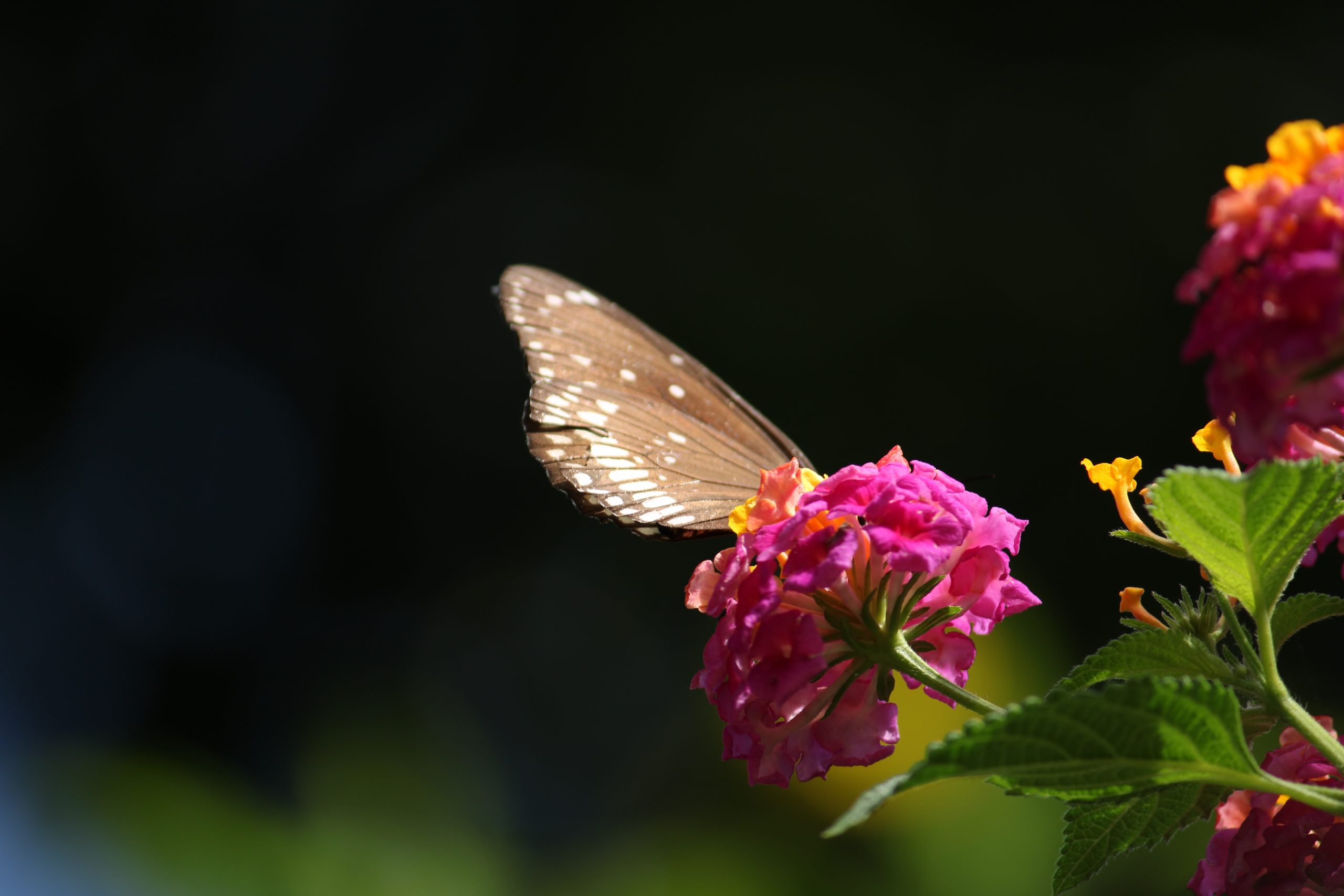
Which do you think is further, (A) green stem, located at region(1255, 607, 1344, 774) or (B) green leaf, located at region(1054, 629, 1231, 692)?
(B) green leaf, located at region(1054, 629, 1231, 692)

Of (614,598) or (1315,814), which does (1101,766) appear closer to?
(1315,814)

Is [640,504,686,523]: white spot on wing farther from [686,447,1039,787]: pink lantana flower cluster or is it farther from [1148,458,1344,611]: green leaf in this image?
[1148,458,1344,611]: green leaf

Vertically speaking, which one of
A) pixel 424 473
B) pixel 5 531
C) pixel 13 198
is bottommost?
pixel 5 531

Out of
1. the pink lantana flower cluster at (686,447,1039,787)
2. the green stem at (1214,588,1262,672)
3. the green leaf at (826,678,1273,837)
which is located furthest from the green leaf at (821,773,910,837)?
the green stem at (1214,588,1262,672)

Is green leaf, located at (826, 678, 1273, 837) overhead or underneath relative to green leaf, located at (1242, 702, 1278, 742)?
overhead

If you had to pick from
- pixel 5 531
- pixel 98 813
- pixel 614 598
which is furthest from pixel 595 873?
pixel 5 531
